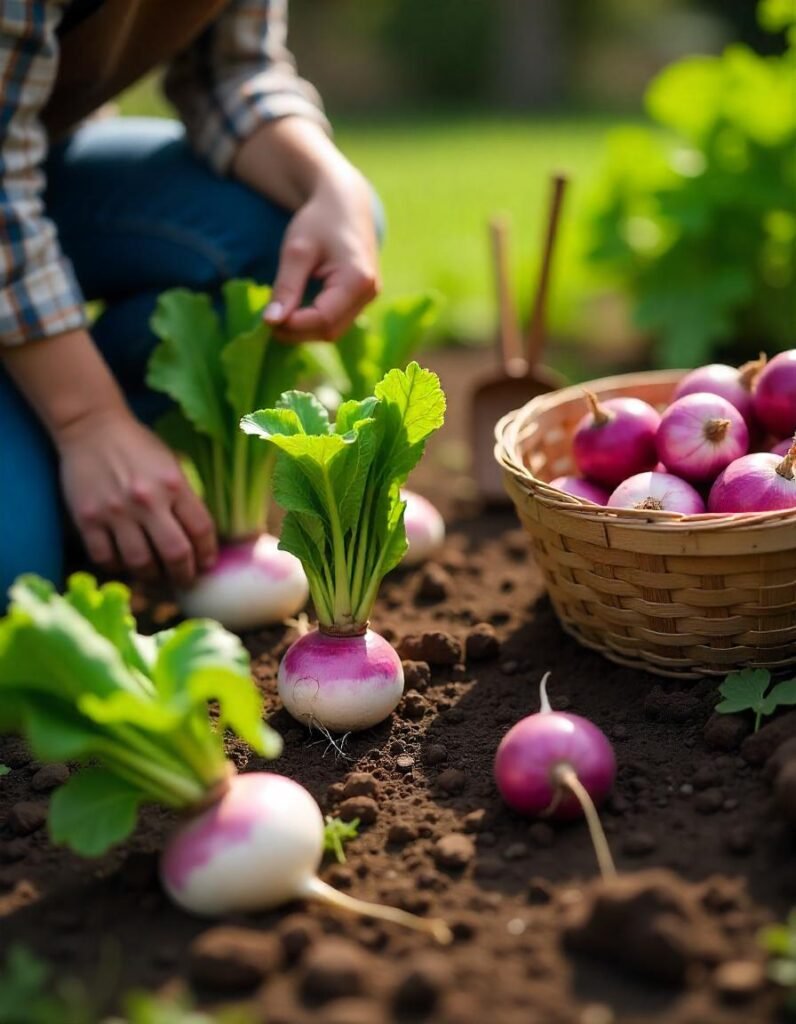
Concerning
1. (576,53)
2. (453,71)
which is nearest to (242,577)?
(453,71)

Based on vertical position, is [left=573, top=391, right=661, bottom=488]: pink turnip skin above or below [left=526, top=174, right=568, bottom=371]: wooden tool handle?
above

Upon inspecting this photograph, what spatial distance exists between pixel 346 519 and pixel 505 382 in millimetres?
1265

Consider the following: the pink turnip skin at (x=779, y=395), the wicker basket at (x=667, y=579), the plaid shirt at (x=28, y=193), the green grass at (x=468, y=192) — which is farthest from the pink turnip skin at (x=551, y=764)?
the green grass at (x=468, y=192)

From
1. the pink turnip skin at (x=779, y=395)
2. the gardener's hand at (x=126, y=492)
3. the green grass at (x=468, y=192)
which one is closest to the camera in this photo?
the pink turnip skin at (x=779, y=395)

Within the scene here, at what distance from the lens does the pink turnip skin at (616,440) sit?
221 centimetres

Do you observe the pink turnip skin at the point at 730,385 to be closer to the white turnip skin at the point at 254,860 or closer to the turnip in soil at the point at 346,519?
the turnip in soil at the point at 346,519

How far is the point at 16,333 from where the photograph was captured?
224cm

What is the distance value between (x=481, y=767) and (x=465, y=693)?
27cm

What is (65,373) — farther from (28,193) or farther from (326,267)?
(326,267)

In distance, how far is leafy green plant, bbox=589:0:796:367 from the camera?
362 centimetres

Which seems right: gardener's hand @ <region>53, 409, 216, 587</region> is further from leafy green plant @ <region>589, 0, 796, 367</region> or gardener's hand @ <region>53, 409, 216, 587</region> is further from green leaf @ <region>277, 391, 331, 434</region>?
leafy green plant @ <region>589, 0, 796, 367</region>

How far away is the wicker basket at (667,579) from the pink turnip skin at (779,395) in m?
0.36

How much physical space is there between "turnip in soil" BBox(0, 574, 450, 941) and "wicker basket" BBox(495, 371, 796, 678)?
27.2 inches

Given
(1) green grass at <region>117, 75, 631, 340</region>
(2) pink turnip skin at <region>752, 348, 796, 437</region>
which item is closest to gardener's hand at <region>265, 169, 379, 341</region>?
(2) pink turnip skin at <region>752, 348, 796, 437</region>
